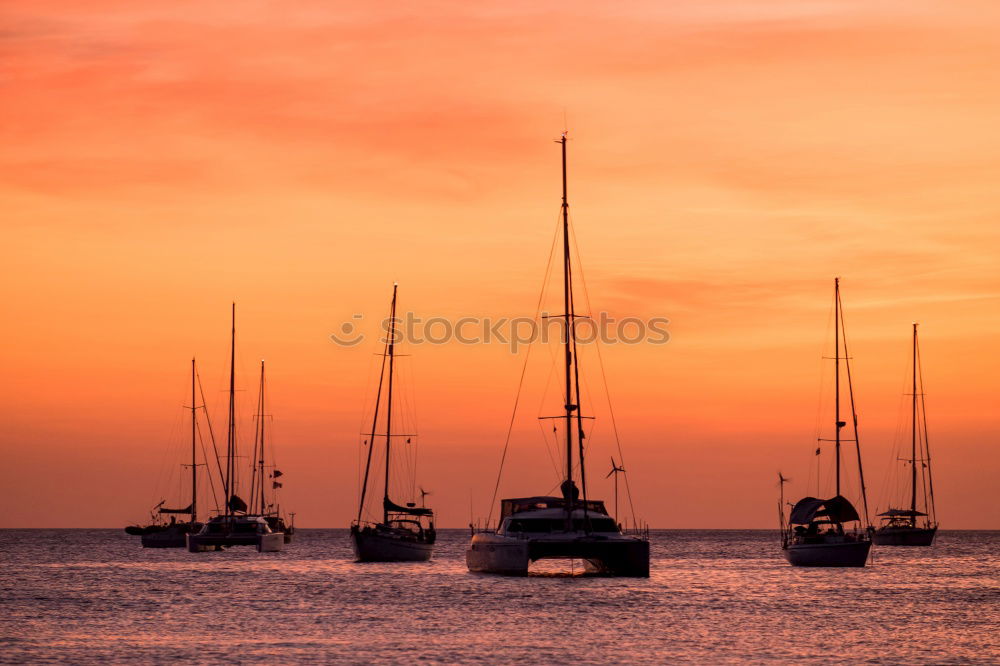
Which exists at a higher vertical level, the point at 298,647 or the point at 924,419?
the point at 924,419

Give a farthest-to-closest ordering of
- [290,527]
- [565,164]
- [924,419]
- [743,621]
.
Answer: [290,527] < [924,419] < [565,164] < [743,621]

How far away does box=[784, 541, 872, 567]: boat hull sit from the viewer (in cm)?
8706

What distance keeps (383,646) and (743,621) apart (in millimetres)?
17753

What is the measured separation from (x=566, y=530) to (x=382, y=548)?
A: 29495 millimetres

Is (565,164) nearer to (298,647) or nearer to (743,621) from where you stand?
(743,621)

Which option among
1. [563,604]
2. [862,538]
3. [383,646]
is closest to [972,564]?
[862,538]

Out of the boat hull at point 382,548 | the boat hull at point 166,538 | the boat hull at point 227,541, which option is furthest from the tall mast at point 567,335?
the boat hull at point 166,538

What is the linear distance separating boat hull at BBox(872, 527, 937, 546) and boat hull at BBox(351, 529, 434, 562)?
69996 mm

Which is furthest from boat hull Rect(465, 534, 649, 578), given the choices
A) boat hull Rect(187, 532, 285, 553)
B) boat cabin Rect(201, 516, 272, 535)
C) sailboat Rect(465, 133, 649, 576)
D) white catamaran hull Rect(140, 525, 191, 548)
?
white catamaran hull Rect(140, 525, 191, 548)

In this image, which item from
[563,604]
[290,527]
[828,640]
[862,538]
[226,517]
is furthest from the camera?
[290,527]

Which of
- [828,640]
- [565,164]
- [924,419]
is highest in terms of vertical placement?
[565,164]

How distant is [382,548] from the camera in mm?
98250

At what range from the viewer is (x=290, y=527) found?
6358 inches

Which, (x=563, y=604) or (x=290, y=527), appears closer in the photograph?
(x=563, y=604)
